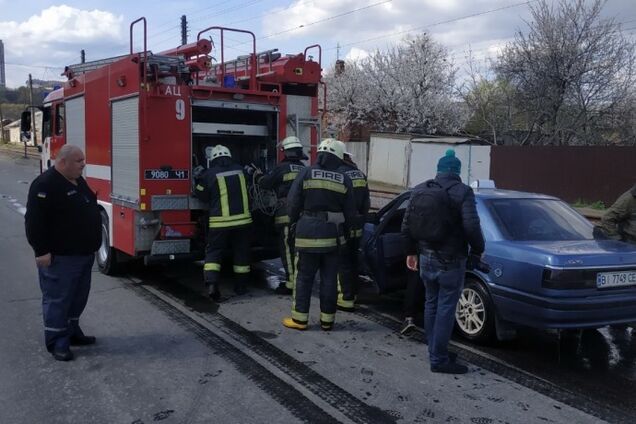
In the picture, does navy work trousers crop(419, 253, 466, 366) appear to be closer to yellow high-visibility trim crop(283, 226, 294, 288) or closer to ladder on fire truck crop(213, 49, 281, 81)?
yellow high-visibility trim crop(283, 226, 294, 288)

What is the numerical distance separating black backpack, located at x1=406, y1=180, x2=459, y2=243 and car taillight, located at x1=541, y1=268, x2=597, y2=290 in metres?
0.83

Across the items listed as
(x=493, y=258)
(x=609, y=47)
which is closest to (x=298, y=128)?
(x=493, y=258)

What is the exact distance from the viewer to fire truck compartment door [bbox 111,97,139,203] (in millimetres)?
6566

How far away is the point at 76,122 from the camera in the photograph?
8.46m

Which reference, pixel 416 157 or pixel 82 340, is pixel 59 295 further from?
pixel 416 157

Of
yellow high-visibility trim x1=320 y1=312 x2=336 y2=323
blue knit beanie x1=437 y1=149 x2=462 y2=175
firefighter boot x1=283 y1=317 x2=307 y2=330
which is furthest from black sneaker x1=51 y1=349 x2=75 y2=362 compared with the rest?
blue knit beanie x1=437 y1=149 x2=462 y2=175

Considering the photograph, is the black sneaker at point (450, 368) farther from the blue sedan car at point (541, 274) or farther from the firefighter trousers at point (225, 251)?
the firefighter trousers at point (225, 251)

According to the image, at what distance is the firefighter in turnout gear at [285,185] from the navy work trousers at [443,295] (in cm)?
204

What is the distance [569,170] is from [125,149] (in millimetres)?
15838

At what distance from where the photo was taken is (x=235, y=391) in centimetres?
402

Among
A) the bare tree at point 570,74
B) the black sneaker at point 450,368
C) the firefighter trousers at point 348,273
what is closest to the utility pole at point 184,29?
the bare tree at point 570,74

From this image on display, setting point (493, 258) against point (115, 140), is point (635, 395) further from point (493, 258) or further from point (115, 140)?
point (115, 140)

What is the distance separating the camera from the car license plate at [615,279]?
4465 mm

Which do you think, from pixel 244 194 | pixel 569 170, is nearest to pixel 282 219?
pixel 244 194
